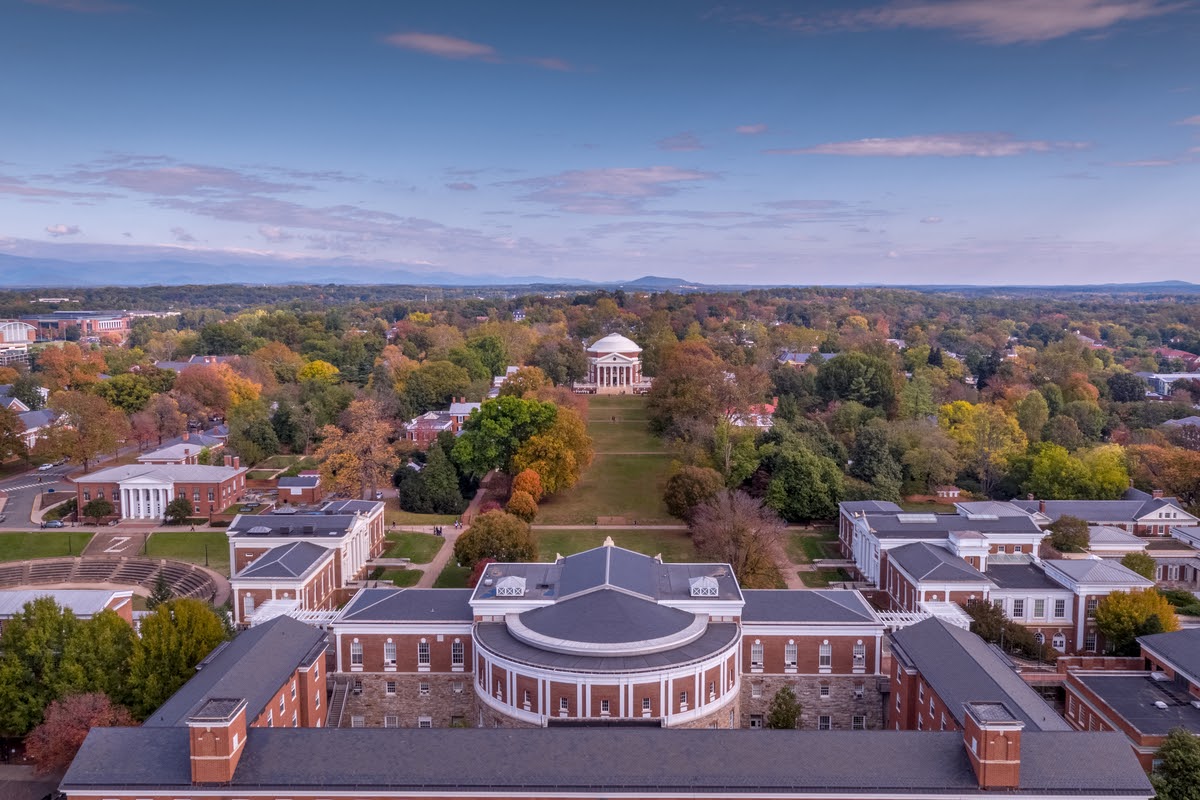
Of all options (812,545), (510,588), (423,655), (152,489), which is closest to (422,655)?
(423,655)

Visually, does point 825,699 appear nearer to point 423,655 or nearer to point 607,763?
point 607,763

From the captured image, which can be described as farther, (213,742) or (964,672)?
(964,672)

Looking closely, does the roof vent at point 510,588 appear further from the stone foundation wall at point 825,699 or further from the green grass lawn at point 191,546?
the green grass lawn at point 191,546

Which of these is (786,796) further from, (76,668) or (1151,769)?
(76,668)

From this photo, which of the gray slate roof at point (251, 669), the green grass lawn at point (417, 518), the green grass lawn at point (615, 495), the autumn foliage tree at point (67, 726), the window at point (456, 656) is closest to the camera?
the gray slate roof at point (251, 669)

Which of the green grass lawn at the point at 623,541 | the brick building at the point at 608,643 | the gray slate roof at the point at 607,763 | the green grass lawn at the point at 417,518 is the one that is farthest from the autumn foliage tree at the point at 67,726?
the green grass lawn at the point at 417,518

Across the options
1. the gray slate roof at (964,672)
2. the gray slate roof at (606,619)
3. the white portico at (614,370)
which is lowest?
the gray slate roof at (964,672)
